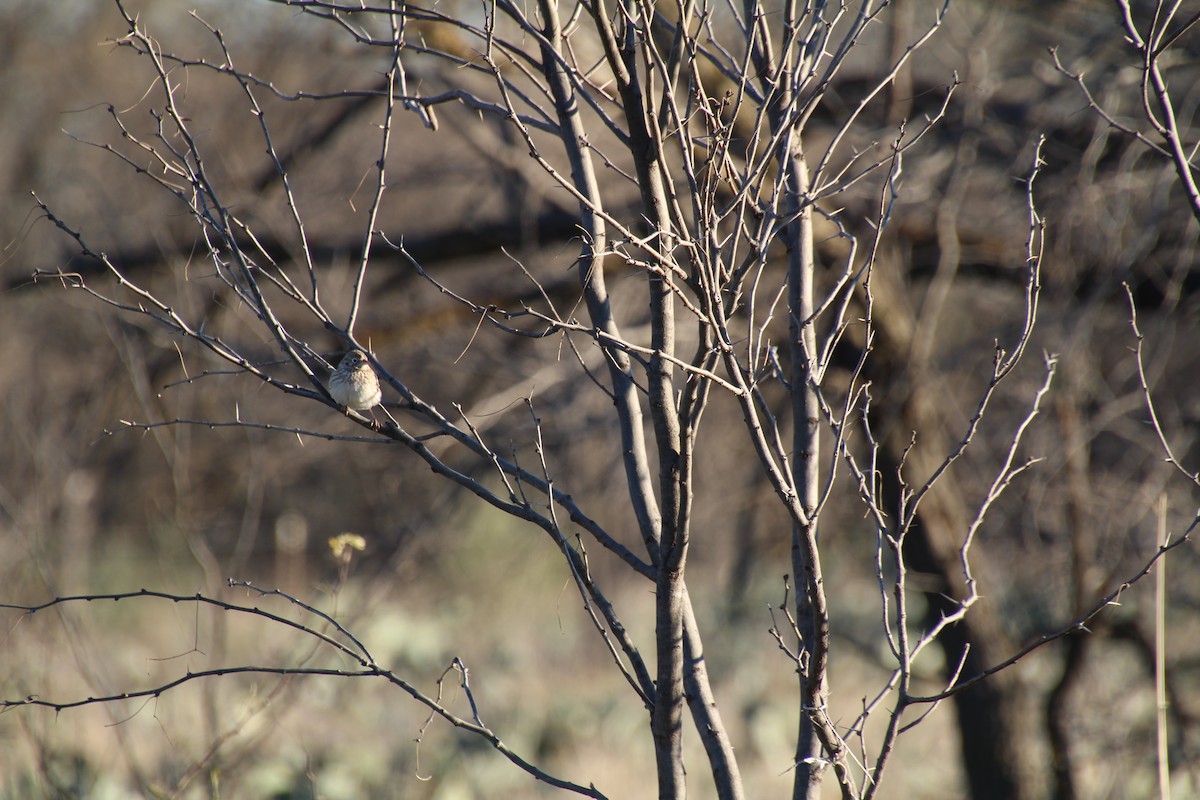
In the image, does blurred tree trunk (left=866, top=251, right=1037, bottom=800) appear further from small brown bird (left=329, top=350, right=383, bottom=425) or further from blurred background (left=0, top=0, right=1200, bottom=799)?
small brown bird (left=329, top=350, right=383, bottom=425)

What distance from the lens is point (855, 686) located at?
7.60 metres

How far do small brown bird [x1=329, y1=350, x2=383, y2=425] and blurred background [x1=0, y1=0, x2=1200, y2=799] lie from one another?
1.01 feet

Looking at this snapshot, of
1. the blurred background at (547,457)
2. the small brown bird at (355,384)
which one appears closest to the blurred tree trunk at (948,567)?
the blurred background at (547,457)

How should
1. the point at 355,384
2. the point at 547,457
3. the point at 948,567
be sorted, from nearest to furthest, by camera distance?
the point at 355,384 < the point at 948,567 < the point at 547,457

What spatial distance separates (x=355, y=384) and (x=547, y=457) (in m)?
4.35

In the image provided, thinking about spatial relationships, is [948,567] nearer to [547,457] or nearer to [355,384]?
[547,457]

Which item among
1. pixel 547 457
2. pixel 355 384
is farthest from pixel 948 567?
pixel 355 384

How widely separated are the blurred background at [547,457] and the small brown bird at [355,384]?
12.2 inches

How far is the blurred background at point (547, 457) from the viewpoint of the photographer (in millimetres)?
4629

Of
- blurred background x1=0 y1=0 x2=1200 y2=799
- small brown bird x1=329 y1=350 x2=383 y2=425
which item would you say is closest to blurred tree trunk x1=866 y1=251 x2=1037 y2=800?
blurred background x1=0 y1=0 x2=1200 y2=799

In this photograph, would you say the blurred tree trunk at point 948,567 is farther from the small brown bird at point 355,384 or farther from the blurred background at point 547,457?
the small brown bird at point 355,384

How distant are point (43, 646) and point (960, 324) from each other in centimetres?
951

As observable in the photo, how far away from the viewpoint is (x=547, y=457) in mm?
6672

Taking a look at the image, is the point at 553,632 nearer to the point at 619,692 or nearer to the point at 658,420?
the point at 619,692
